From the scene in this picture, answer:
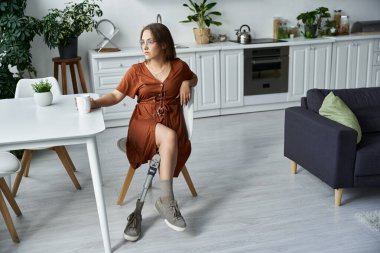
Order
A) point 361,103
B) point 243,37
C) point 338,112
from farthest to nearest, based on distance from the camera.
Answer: point 243,37
point 361,103
point 338,112

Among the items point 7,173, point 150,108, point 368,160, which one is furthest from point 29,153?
point 368,160

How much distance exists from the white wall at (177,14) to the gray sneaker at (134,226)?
3.01m

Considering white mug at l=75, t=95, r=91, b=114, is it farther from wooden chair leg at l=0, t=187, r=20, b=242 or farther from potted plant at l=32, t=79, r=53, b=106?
wooden chair leg at l=0, t=187, r=20, b=242

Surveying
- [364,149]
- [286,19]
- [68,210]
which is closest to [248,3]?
[286,19]

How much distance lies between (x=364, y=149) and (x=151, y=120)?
1.36 metres

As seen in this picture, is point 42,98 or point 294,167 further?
point 294,167

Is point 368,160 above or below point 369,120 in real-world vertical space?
below

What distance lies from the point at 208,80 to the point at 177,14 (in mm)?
958

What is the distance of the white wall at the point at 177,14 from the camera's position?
17.0 ft

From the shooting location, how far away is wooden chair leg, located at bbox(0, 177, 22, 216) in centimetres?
275

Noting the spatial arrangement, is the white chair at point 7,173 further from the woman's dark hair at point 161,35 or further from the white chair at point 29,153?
the woman's dark hair at point 161,35

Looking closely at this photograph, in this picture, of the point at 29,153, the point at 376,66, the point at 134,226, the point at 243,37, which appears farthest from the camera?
the point at 376,66

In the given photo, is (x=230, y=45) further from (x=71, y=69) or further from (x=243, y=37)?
(x=71, y=69)

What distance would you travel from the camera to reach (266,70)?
17.7 ft
